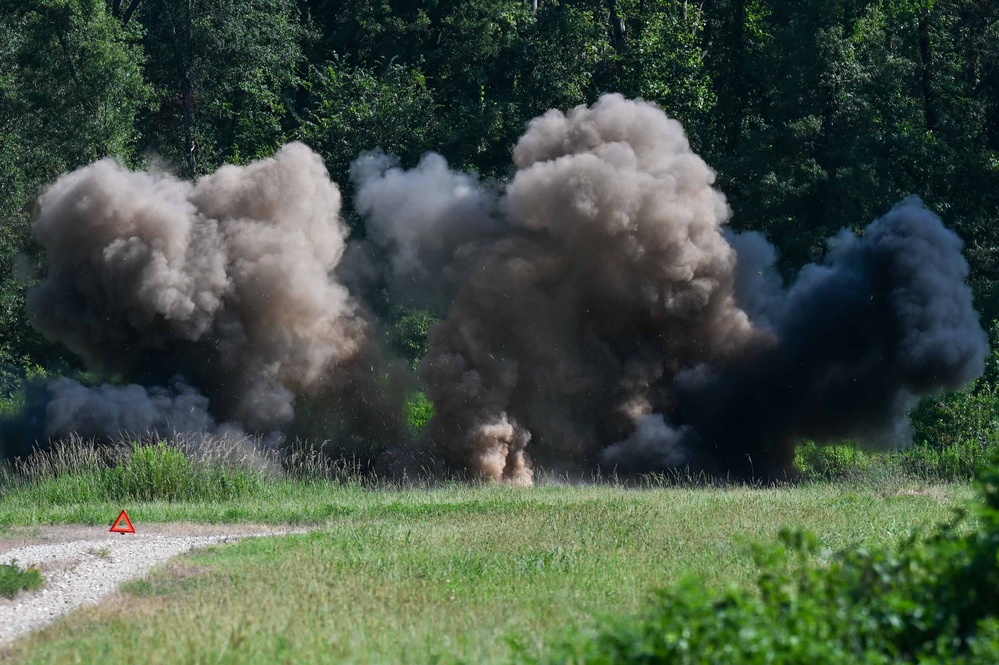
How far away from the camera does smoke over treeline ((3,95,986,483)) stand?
2680cm

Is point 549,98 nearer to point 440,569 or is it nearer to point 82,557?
point 82,557

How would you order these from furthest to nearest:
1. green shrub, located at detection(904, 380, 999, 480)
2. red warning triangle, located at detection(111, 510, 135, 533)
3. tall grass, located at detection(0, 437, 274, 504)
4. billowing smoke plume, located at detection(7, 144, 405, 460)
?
billowing smoke plume, located at detection(7, 144, 405, 460)
green shrub, located at detection(904, 380, 999, 480)
tall grass, located at detection(0, 437, 274, 504)
red warning triangle, located at detection(111, 510, 135, 533)

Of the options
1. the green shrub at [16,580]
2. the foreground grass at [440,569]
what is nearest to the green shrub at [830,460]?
the foreground grass at [440,569]

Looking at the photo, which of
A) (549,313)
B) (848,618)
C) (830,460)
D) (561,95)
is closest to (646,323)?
(549,313)

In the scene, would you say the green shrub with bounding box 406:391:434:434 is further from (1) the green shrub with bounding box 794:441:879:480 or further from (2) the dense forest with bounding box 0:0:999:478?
(1) the green shrub with bounding box 794:441:879:480

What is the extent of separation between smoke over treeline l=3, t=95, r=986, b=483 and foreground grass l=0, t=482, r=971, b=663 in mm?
5873

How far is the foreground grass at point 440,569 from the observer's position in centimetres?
942

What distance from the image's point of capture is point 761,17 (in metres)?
39.4

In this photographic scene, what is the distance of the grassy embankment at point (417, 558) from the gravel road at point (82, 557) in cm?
44

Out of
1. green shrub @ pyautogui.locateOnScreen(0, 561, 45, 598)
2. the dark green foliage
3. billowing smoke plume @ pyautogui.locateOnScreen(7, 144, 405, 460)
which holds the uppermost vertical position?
the dark green foliage

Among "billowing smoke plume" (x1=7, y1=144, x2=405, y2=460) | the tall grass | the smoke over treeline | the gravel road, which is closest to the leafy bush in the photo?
the gravel road

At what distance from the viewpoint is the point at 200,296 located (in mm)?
27391

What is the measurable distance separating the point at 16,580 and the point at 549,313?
16.7 m

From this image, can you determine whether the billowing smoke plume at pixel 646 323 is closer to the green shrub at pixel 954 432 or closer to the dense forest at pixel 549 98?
the green shrub at pixel 954 432
